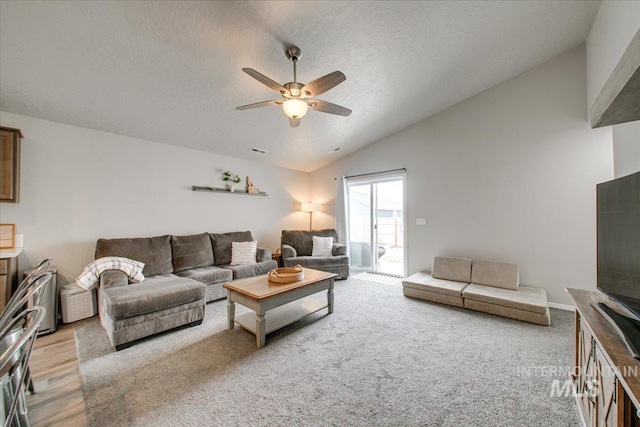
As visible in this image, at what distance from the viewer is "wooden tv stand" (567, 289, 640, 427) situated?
34.9 inches

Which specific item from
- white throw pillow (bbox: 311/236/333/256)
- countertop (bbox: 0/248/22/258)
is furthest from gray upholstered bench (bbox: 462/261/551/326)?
countertop (bbox: 0/248/22/258)

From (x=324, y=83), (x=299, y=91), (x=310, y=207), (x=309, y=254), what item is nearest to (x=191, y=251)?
(x=309, y=254)

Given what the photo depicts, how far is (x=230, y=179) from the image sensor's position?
15.1 feet

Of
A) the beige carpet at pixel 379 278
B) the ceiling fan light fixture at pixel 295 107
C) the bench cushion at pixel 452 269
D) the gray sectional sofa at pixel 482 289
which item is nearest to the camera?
the ceiling fan light fixture at pixel 295 107

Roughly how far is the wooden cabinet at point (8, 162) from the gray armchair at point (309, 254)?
3.46 metres

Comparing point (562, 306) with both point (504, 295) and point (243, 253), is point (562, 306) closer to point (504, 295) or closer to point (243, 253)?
point (504, 295)

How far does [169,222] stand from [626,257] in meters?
4.86

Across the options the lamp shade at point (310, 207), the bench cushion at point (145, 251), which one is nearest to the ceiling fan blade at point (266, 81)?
the bench cushion at point (145, 251)

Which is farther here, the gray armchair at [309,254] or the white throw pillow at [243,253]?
the gray armchair at [309,254]

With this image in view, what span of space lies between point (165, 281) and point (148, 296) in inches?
18.6

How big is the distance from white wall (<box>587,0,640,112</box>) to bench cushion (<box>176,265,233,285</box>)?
457 cm

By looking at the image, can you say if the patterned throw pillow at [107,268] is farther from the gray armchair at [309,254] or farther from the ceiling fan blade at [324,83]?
the ceiling fan blade at [324,83]

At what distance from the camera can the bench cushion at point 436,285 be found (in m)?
3.23

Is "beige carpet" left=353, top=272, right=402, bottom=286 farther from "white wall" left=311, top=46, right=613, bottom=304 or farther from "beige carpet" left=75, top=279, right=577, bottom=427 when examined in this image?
"beige carpet" left=75, top=279, right=577, bottom=427
